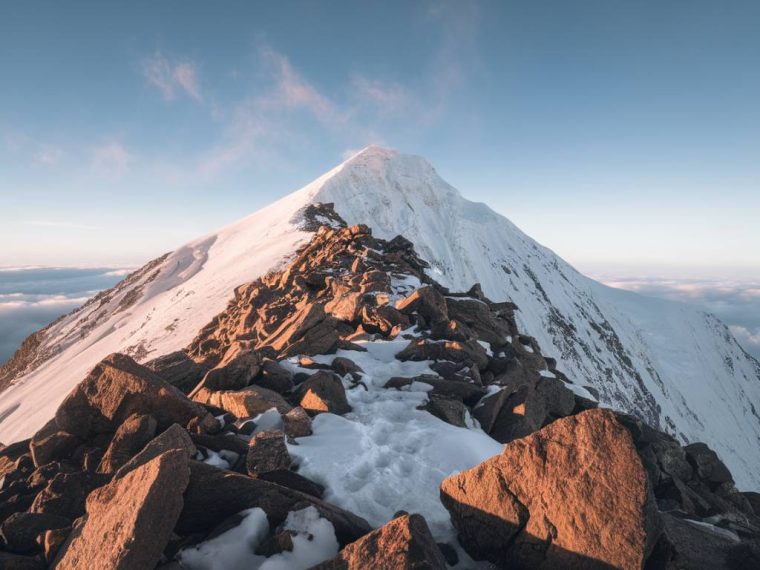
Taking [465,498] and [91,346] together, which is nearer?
[465,498]

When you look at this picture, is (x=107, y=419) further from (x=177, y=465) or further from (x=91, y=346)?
(x=91, y=346)

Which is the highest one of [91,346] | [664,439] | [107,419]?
[107,419]

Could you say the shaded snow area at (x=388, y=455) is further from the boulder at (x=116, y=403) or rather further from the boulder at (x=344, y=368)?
the boulder at (x=116, y=403)

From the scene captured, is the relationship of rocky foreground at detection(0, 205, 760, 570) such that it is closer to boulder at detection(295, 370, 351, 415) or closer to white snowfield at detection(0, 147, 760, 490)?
boulder at detection(295, 370, 351, 415)

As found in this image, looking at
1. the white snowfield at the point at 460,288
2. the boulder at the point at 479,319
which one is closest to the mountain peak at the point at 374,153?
the white snowfield at the point at 460,288

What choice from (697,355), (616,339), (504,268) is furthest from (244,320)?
(697,355)

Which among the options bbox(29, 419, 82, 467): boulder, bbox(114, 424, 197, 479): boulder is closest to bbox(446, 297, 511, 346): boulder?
bbox(114, 424, 197, 479): boulder

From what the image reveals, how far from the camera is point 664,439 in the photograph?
10453mm

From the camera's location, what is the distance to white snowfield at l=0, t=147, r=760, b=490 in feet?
110

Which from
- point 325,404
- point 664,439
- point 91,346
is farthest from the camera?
point 91,346

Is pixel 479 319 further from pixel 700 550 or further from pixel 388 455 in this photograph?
pixel 700 550

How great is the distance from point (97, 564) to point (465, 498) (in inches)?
161

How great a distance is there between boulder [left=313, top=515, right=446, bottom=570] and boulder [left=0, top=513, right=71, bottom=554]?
3.59 metres

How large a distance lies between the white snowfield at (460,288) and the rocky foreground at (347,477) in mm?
20700
